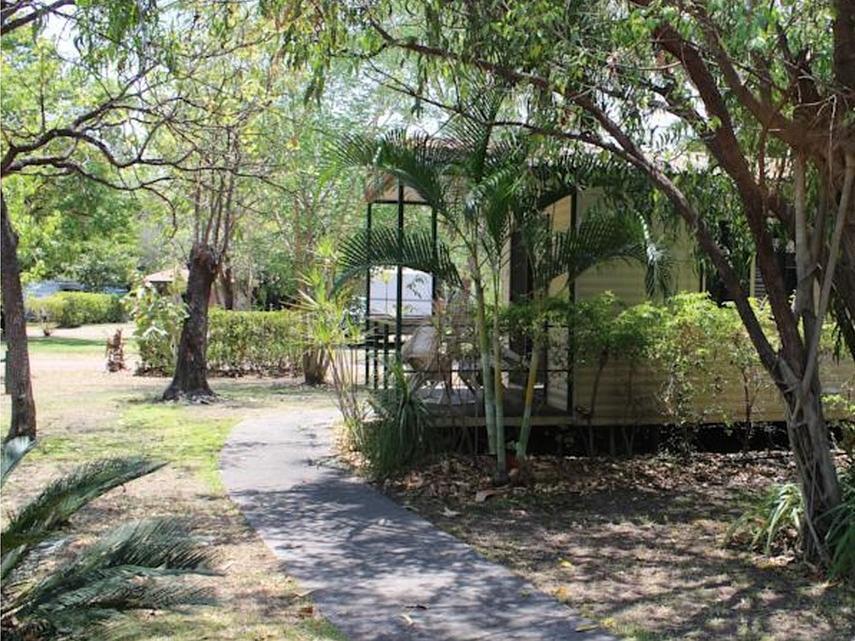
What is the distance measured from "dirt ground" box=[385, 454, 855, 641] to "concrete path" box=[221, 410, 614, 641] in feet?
0.76

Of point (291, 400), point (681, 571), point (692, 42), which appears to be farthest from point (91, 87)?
point (681, 571)

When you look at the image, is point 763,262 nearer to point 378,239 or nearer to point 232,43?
point 378,239

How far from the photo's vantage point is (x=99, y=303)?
46.2m

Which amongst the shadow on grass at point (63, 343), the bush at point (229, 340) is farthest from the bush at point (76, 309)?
the bush at point (229, 340)

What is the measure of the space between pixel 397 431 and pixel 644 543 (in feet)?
9.72

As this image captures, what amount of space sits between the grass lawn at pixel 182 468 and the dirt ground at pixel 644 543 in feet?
5.22

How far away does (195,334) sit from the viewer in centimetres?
1633

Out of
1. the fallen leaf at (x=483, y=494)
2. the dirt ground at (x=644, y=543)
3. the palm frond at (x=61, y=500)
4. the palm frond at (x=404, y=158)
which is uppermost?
A: the palm frond at (x=404, y=158)

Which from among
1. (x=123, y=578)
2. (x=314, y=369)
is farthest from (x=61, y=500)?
(x=314, y=369)

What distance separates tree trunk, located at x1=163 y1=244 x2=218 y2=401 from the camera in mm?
16109

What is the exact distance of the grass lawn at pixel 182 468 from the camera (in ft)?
16.2

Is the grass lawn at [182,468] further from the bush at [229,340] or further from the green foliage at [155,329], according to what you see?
the bush at [229,340]

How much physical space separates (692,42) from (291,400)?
11.5 metres

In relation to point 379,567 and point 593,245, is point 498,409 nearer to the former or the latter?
point 593,245
